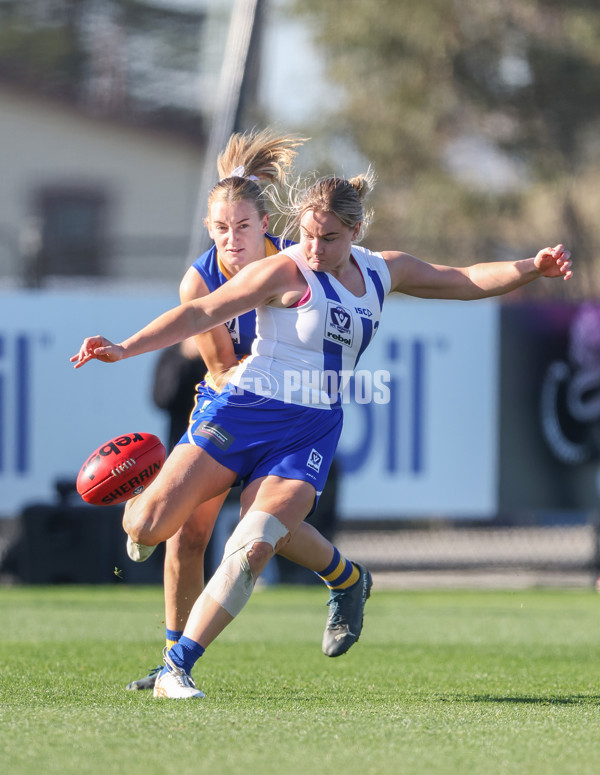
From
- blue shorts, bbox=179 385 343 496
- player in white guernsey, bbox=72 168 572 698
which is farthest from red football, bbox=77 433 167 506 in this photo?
blue shorts, bbox=179 385 343 496

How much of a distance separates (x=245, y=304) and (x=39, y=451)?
728 centimetres

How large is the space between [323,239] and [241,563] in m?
1.26

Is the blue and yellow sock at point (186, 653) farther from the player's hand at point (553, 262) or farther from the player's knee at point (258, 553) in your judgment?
the player's hand at point (553, 262)

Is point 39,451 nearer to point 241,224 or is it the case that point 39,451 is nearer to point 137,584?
point 137,584

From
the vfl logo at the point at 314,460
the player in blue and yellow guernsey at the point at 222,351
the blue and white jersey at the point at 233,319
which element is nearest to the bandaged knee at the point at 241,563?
the vfl logo at the point at 314,460

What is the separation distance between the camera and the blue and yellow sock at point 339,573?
547 cm

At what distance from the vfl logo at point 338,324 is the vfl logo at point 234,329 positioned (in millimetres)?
461

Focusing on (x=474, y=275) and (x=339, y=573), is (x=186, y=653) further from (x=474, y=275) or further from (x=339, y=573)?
(x=474, y=275)

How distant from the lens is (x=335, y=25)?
78.7 feet

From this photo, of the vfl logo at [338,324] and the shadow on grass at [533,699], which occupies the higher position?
the vfl logo at [338,324]

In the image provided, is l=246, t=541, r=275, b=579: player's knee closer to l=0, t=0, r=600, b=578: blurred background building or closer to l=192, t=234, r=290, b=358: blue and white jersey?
l=192, t=234, r=290, b=358: blue and white jersey

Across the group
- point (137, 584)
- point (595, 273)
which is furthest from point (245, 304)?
point (595, 273)

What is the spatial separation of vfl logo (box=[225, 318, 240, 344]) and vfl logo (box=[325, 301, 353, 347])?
0.46m

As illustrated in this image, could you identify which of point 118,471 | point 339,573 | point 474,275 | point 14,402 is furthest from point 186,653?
point 14,402
